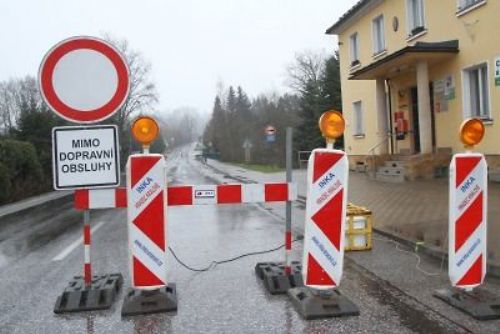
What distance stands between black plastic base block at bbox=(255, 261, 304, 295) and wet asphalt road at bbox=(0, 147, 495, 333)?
106 millimetres

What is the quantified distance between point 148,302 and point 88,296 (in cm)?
68

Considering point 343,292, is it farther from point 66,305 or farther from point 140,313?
point 66,305

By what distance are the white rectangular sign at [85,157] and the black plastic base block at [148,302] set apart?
1139 mm

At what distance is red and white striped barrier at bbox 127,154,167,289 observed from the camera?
536 cm

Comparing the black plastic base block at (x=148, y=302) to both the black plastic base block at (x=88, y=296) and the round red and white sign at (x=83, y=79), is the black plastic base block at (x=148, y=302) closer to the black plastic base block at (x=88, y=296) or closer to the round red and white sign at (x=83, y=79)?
the black plastic base block at (x=88, y=296)

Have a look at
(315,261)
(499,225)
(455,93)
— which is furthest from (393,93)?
(315,261)

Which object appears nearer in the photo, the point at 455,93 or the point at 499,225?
the point at 499,225

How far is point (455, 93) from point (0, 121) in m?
85.1

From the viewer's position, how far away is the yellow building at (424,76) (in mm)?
16922

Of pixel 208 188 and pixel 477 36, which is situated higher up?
pixel 477 36

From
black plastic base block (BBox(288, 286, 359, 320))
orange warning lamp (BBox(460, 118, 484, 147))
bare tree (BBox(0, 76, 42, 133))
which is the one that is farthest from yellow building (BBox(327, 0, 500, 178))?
bare tree (BBox(0, 76, 42, 133))

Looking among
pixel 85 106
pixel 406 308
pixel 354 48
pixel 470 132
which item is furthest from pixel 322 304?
pixel 354 48

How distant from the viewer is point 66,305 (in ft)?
17.6

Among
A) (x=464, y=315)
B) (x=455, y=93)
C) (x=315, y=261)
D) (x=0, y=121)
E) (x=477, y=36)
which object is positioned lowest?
(x=464, y=315)
